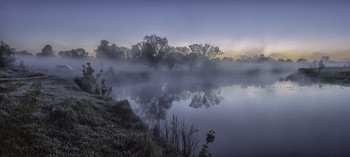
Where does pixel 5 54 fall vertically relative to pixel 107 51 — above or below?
below

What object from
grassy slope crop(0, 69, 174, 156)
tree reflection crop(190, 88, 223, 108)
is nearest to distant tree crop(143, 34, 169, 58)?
tree reflection crop(190, 88, 223, 108)

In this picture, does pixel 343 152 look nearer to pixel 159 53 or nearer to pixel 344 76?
pixel 344 76

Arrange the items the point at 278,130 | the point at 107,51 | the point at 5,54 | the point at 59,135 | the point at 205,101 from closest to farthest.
A: the point at 59,135
the point at 278,130
the point at 205,101
the point at 5,54
the point at 107,51

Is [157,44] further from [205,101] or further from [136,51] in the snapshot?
[205,101]

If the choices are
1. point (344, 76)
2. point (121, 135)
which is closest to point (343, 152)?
point (121, 135)

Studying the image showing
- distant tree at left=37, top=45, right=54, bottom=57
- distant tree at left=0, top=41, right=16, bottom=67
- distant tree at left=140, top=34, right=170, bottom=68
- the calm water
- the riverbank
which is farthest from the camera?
distant tree at left=37, top=45, right=54, bottom=57

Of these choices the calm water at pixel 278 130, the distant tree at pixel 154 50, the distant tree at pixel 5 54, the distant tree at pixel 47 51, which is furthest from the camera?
the distant tree at pixel 47 51

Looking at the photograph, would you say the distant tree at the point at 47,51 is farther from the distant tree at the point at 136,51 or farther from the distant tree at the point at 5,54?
the distant tree at the point at 5,54

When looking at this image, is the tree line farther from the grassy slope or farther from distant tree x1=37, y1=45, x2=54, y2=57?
the grassy slope

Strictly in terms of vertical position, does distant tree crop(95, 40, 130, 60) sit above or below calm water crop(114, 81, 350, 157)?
above

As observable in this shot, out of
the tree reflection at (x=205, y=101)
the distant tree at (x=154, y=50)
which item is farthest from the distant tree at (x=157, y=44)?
the tree reflection at (x=205, y=101)

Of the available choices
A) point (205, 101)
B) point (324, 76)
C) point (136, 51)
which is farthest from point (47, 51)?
point (324, 76)

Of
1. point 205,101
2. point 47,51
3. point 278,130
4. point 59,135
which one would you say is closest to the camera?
point 59,135

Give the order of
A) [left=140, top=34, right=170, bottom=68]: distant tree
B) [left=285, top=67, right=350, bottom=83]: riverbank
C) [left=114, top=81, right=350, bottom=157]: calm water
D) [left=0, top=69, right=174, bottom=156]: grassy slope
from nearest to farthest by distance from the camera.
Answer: [left=0, top=69, right=174, bottom=156]: grassy slope
[left=114, top=81, right=350, bottom=157]: calm water
[left=285, top=67, right=350, bottom=83]: riverbank
[left=140, top=34, right=170, bottom=68]: distant tree
